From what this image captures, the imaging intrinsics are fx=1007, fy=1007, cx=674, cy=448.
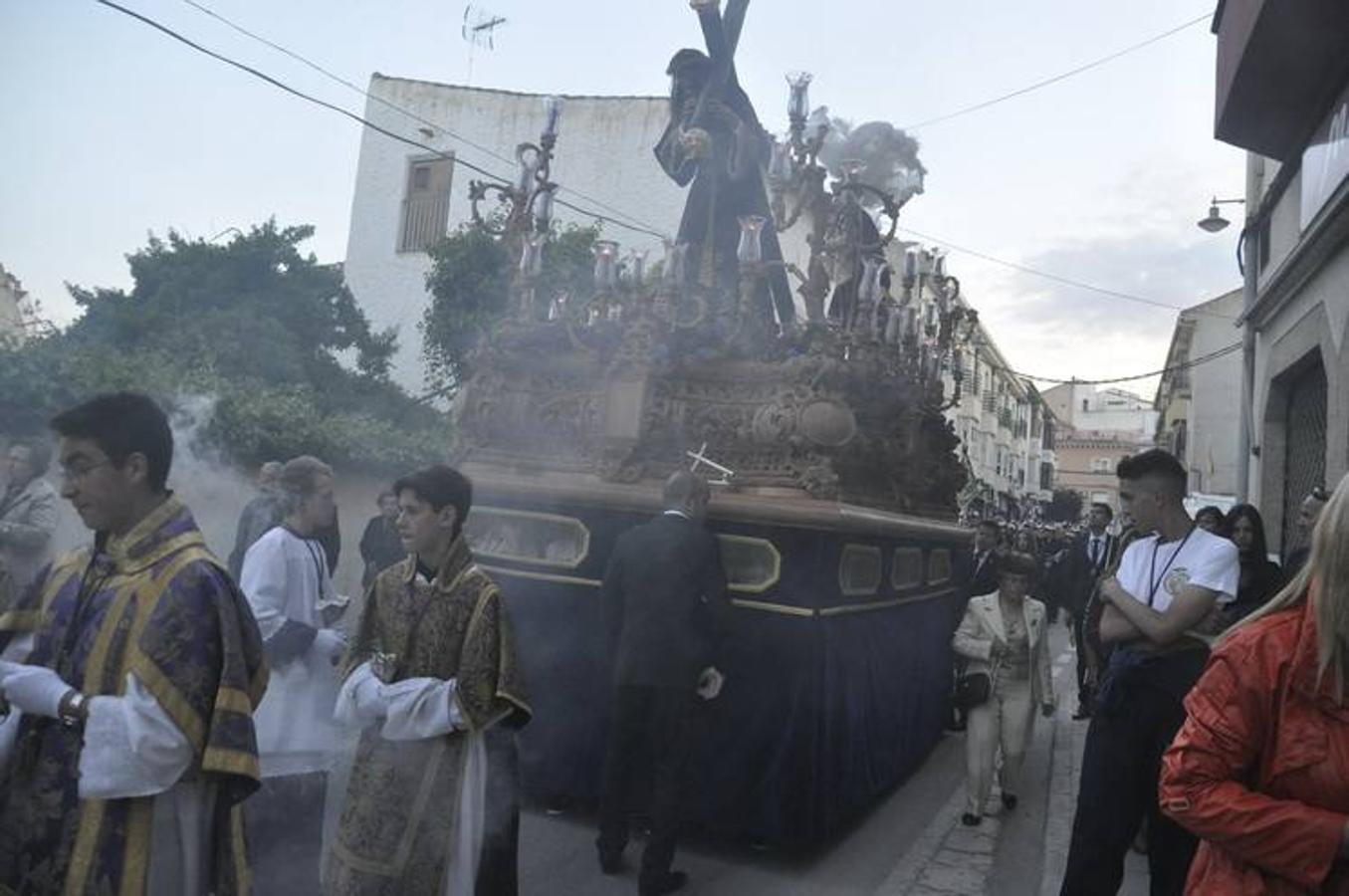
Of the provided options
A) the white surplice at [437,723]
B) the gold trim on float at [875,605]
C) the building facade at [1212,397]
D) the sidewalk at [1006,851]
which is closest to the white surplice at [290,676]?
the white surplice at [437,723]

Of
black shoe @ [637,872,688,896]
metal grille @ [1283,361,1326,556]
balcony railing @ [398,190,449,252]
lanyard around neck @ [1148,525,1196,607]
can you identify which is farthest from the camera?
balcony railing @ [398,190,449,252]

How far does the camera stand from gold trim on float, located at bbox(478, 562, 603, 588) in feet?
17.8

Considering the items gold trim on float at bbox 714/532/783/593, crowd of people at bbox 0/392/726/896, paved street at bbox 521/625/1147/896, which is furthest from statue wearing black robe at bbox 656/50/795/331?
paved street at bbox 521/625/1147/896

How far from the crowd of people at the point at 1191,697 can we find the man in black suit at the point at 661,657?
1.69 metres

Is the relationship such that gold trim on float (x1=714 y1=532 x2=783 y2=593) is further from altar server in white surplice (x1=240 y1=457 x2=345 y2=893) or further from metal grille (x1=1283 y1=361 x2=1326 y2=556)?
metal grille (x1=1283 y1=361 x2=1326 y2=556)

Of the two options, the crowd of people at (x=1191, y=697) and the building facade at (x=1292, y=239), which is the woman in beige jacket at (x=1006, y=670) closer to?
the crowd of people at (x=1191, y=697)

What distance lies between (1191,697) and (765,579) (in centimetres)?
303

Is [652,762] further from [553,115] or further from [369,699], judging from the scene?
[553,115]

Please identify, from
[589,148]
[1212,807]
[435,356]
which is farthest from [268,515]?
[589,148]

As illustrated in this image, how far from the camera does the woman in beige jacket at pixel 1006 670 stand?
20.3ft

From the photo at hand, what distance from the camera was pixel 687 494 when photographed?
4793 millimetres

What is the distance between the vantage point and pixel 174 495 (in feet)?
8.45

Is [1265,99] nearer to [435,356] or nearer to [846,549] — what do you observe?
[846,549]

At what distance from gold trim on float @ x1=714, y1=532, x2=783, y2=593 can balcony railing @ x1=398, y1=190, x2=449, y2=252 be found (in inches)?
739
